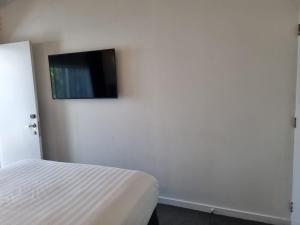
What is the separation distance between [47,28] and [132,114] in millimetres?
1633

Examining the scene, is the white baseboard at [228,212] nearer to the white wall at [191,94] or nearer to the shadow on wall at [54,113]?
the white wall at [191,94]

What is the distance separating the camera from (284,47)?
2137 millimetres

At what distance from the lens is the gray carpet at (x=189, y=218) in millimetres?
2432

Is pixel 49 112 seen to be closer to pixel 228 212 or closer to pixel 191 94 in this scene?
pixel 191 94

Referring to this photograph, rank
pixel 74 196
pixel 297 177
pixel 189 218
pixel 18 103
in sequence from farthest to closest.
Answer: pixel 18 103 < pixel 189 218 < pixel 297 177 < pixel 74 196

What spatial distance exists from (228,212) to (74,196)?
1.71m

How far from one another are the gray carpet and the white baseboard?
47mm

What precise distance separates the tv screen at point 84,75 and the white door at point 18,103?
320mm

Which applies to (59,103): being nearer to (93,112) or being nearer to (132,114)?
(93,112)

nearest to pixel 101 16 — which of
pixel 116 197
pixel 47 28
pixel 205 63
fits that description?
pixel 47 28

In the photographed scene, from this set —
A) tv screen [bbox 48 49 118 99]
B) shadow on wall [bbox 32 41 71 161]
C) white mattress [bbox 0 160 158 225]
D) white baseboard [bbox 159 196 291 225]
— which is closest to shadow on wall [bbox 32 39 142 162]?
shadow on wall [bbox 32 41 71 161]

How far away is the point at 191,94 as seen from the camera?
2.54 meters

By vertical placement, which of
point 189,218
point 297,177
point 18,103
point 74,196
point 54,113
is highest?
point 18,103

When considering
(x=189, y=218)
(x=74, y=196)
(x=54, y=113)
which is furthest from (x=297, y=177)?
(x=54, y=113)
